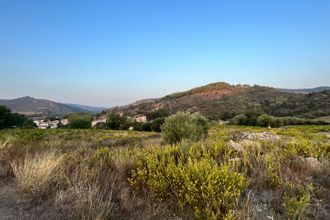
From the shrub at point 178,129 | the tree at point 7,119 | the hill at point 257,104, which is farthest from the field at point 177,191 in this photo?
the hill at point 257,104

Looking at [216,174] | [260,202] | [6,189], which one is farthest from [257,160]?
[6,189]

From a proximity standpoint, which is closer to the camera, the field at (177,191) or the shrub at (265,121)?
the field at (177,191)

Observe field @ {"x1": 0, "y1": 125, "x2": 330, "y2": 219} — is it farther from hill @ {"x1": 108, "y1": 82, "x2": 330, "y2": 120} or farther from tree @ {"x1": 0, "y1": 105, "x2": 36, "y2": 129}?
hill @ {"x1": 108, "y1": 82, "x2": 330, "y2": 120}

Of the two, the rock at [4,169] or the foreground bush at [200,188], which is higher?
→ the foreground bush at [200,188]

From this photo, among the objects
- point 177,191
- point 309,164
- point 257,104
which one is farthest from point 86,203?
point 257,104

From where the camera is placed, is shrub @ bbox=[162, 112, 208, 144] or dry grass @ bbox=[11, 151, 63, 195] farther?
shrub @ bbox=[162, 112, 208, 144]

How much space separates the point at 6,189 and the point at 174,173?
8.82ft

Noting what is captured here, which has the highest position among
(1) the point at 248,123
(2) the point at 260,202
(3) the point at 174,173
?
(3) the point at 174,173

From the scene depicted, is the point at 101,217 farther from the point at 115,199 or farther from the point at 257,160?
the point at 257,160

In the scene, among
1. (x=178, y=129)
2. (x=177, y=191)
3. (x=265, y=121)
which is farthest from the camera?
(x=265, y=121)

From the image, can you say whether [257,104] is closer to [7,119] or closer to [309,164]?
[7,119]

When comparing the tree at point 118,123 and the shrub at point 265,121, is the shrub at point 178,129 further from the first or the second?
the tree at point 118,123

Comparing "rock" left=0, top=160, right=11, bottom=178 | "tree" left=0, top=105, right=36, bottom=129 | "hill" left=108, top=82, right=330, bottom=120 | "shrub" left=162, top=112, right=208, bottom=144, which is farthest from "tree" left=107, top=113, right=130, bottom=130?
"rock" left=0, top=160, right=11, bottom=178

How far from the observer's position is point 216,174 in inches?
132
